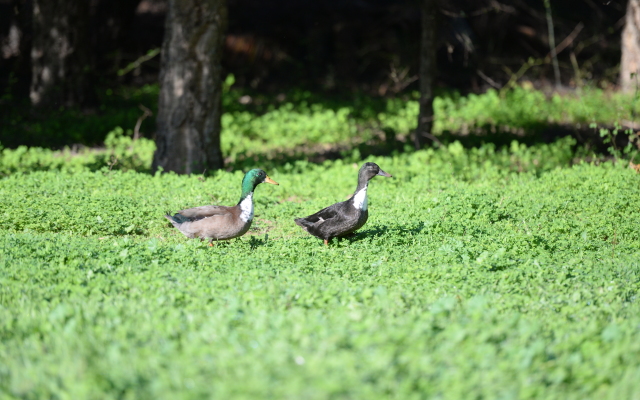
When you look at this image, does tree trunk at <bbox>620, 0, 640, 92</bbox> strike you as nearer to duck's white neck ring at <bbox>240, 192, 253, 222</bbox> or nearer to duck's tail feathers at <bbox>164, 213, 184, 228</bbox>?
duck's white neck ring at <bbox>240, 192, 253, 222</bbox>

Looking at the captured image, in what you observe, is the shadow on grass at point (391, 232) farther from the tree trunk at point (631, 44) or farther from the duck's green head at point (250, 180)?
the tree trunk at point (631, 44)

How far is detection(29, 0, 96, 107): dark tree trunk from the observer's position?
51.8ft

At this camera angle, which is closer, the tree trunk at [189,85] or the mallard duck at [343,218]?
the mallard duck at [343,218]

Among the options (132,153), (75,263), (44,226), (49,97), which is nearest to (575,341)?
(75,263)

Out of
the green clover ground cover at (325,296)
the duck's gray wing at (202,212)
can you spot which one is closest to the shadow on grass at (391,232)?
the green clover ground cover at (325,296)

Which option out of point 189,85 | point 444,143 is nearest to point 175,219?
point 189,85

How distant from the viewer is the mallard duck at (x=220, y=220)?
740cm

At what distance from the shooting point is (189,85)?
454 inches

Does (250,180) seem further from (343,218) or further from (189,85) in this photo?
(189,85)

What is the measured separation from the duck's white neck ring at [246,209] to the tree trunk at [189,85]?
4.24 m

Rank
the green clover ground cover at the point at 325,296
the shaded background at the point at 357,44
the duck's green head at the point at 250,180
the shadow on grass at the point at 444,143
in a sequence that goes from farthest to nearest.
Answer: the shaded background at the point at 357,44
the shadow on grass at the point at 444,143
the duck's green head at the point at 250,180
the green clover ground cover at the point at 325,296

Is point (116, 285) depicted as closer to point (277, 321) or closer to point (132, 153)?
point (277, 321)

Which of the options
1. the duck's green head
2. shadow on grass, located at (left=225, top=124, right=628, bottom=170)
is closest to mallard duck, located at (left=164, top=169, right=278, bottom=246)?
the duck's green head

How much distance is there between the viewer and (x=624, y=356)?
14.0 ft
